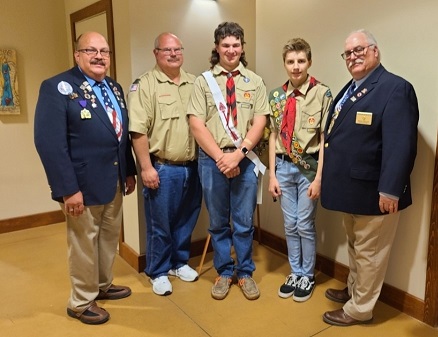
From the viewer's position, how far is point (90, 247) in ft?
7.75

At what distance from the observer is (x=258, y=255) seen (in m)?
3.40

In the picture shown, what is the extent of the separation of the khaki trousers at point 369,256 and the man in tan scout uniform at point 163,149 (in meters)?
1.10

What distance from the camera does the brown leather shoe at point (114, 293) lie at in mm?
2707

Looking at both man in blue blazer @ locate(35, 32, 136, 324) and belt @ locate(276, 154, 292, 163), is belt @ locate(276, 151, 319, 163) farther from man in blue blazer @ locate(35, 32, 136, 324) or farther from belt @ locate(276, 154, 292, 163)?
man in blue blazer @ locate(35, 32, 136, 324)

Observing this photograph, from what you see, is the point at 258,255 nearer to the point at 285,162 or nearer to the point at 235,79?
the point at 285,162

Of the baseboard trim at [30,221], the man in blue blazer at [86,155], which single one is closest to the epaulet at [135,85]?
the man in blue blazer at [86,155]

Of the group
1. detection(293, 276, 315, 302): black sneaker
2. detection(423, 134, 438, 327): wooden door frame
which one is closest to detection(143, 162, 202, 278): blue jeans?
detection(293, 276, 315, 302): black sneaker

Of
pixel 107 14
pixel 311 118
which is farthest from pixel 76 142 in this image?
pixel 311 118

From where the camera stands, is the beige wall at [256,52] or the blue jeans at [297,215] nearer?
the beige wall at [256,52]

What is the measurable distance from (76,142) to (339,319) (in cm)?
176

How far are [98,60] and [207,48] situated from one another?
3.60 feet

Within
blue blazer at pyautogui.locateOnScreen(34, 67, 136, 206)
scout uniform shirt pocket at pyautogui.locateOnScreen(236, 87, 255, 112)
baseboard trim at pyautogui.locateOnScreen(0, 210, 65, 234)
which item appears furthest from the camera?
baseboard trim at pyautogui.locateOnScreen(0, 210, 65, 234)

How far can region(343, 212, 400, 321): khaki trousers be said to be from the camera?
2.20 m

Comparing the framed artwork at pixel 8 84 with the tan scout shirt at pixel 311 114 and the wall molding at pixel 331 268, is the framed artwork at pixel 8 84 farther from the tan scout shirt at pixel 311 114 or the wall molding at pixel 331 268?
the tan scout shirt at pixel 311 114
